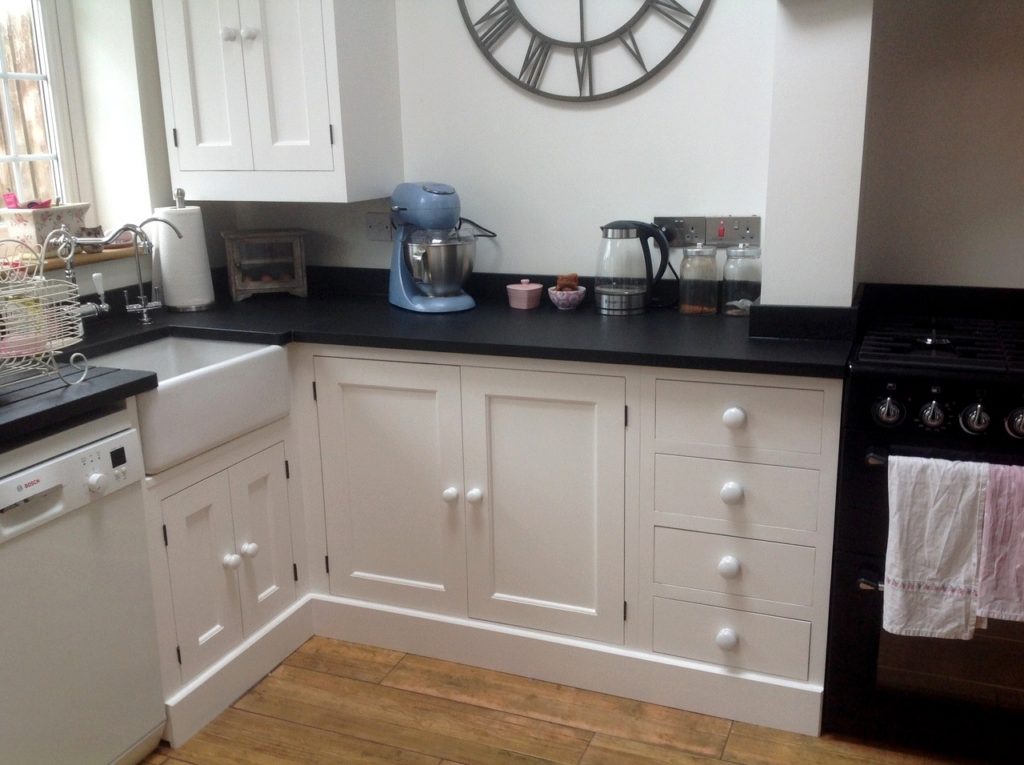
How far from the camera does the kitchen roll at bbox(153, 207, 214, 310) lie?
2.71 meters

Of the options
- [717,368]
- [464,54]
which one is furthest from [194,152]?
[717,368]

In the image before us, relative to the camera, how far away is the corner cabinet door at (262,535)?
7.75ft

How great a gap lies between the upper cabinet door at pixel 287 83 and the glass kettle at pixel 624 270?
769 mm

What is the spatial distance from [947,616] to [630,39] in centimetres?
158

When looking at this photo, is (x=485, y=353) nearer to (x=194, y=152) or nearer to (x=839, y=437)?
(x=839, y=437)

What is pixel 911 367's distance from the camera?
6.21 ft

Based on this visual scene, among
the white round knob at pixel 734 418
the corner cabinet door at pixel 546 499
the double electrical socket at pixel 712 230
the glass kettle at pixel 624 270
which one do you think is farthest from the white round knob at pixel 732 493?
the double electrical socket at pixel 712 230

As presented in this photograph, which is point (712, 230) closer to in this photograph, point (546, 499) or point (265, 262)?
point (546, 499)

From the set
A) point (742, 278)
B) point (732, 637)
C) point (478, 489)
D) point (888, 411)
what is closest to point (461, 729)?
point (478, 489)

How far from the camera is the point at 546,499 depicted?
234 cm

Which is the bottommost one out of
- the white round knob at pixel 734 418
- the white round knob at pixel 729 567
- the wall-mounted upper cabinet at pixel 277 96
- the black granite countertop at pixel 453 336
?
the white round knob at pixel 729 567

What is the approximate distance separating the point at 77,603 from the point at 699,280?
5.32ft

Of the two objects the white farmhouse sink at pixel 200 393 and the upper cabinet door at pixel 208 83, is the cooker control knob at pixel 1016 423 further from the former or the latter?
the upper cabinet door at pixel 208 83

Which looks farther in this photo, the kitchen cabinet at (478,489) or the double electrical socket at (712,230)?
the double electrical socket at (712,230)
